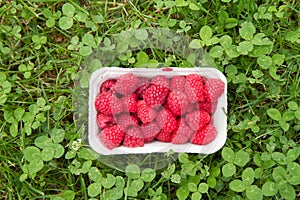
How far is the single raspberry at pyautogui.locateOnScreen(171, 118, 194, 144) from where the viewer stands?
4.84ft

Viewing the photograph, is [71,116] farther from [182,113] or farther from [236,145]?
[236,145]

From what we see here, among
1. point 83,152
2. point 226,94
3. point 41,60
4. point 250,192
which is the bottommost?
point 250,192

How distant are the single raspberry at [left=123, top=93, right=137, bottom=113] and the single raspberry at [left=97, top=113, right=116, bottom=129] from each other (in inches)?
2.0

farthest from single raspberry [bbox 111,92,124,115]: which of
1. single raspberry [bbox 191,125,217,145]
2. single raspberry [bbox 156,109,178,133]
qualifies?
single raspberry [bbox 191,125,217,145]

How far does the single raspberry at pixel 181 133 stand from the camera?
4.84 feet

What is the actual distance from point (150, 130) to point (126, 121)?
7 cm

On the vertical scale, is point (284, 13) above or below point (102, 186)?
above

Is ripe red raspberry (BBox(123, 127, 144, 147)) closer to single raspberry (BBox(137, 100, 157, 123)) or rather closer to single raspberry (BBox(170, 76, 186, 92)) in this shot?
single raspberry (BBox(137, 100, 157, 123))

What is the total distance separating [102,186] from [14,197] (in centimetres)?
28

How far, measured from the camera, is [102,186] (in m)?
1.57

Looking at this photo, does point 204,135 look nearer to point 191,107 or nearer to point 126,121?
point 191,107

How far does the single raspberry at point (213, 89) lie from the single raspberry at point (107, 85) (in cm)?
27

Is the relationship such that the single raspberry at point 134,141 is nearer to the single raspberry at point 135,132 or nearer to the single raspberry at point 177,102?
the single raspberry at point 135,132

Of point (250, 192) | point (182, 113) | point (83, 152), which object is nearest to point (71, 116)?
point (83, 152)
